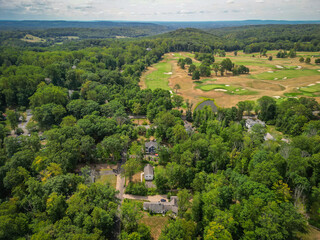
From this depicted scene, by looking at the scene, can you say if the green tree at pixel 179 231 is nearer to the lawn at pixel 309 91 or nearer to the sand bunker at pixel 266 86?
the lawn at pixel 309 91

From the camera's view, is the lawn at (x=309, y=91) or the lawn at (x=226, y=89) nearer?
the lawn at (x=309, y=91)

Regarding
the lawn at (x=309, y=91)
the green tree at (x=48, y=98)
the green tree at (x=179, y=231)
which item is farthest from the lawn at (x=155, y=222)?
the lawn at (x=309, y=91)

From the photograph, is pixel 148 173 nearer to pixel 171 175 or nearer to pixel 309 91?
pixel 171 175

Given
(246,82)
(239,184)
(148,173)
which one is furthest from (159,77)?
(239,184)

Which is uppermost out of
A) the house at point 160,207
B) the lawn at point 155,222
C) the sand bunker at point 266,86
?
the sand bunker at point 266,86

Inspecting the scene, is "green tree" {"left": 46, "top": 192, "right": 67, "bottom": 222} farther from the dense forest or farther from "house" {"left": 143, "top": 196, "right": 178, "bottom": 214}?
"house" {"left": 143, "top": 196, "right": 178, "bottom": 214}

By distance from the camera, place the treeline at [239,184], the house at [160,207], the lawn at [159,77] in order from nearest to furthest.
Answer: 1. the treeline at [239,184]
2. the house at [160,207]
3. the lawn at [159,77]
